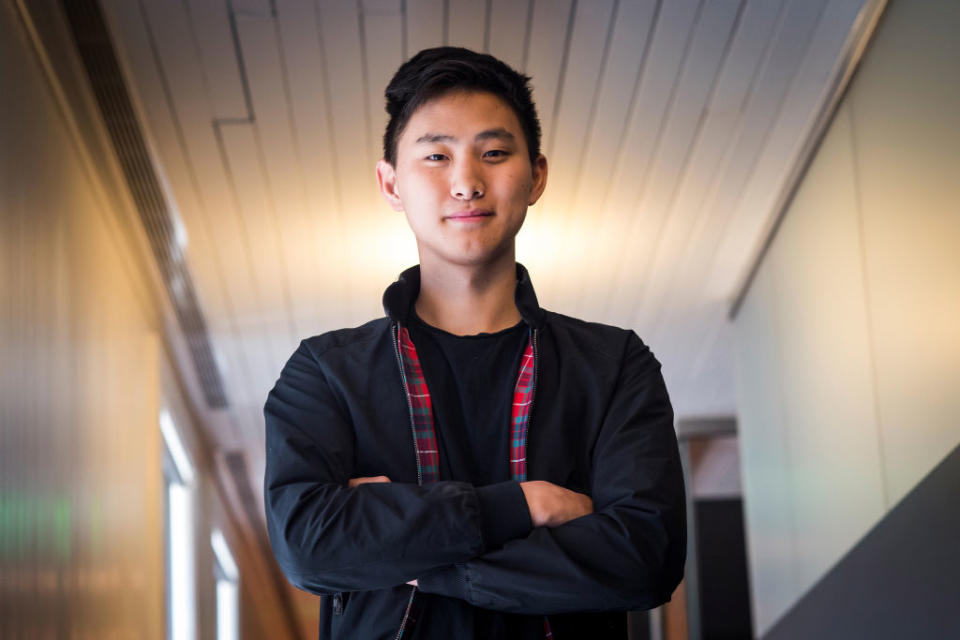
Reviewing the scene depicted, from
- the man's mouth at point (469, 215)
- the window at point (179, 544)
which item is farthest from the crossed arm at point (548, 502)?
the window at point (179, 544)

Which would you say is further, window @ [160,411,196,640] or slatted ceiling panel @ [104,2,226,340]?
window @ [160,411,196,640]

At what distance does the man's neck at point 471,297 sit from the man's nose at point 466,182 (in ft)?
0.28

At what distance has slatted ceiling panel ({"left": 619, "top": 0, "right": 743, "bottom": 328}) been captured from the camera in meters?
3.48

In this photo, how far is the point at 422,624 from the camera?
1283 mm

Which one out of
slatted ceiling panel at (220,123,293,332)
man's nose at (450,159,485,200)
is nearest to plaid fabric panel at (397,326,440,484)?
man's nose at (450,159,485,200)

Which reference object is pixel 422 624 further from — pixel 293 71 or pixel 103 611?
pixel 103 611

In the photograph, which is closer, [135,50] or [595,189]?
[135,50]

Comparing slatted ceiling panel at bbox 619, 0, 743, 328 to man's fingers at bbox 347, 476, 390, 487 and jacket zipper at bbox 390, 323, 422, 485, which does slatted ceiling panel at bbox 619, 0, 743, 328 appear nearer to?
jacket zipper at bbox 390, 323, 422, 485

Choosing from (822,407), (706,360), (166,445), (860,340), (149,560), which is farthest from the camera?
(706,360)

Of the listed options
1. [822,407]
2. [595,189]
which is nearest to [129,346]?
[595,189]

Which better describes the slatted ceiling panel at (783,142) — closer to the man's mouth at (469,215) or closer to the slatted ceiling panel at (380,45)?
the slatted ceiling panel at (380,45)

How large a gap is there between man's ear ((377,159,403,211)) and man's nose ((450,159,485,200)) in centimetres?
13

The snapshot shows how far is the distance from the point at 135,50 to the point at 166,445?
306 cm

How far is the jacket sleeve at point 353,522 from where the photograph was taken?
1.26m
